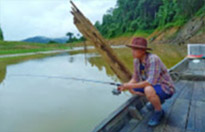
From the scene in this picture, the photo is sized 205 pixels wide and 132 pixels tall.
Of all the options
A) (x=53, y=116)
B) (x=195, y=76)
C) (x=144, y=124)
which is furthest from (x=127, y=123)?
(x=195, y=76)

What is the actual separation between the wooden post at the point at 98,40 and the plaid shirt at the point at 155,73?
2.41 ft

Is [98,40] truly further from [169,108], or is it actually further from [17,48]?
[17,48]

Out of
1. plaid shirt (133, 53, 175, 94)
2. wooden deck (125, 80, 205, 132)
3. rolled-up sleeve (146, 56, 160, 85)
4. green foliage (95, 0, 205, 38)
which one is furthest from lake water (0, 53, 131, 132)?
green foliage (95, 0, 205, 38)

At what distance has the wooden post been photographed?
2621 millimetres

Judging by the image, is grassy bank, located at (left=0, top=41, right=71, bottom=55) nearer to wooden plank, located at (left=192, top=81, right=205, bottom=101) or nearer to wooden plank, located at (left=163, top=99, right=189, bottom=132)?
wooden plank, located at (left=192, top=81, right=205, bottom=101)

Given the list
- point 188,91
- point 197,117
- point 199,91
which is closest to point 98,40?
point 197,117

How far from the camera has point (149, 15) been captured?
4262 cm

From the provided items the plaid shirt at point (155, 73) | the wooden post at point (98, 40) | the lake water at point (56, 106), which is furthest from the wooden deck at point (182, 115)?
the lake water at point (56, 106)

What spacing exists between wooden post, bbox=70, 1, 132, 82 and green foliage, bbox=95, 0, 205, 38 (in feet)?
86.5

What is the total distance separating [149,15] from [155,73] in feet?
146

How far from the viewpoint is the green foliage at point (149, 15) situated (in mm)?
27000

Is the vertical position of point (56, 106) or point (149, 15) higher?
point (149, 15)

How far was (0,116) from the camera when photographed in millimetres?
3670

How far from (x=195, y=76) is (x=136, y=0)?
4733 cm
